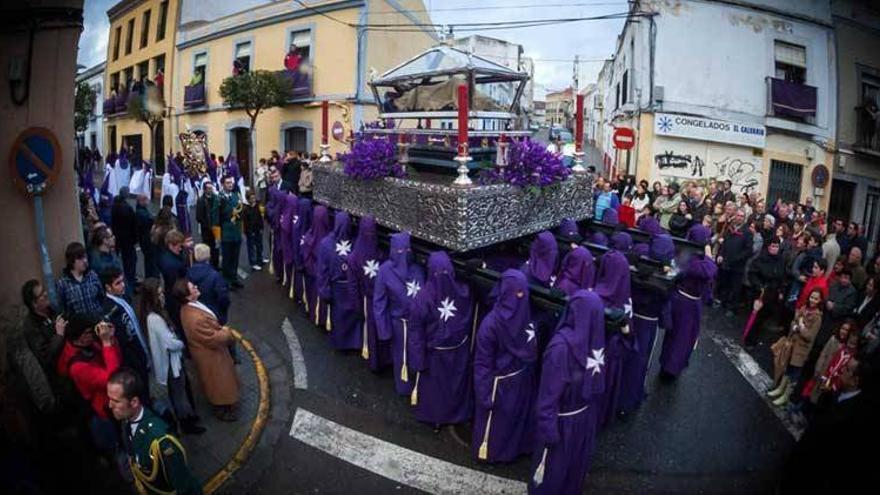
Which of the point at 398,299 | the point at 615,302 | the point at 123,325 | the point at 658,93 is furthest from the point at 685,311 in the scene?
the point at 658,93

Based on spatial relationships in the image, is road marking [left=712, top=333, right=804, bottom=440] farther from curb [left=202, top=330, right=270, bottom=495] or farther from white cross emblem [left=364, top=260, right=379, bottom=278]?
curb [left=202, top=330, right=270, bottom=495]

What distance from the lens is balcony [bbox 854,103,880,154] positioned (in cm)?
395

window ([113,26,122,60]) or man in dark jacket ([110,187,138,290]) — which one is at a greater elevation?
window ([113,26,122,60])

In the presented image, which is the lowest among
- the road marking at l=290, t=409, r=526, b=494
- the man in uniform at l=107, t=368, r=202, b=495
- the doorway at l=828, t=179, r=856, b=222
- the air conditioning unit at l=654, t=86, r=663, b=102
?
the road marking at l=290, t=409, r=526, b=494

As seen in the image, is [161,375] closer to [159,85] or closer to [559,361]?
[159,85]

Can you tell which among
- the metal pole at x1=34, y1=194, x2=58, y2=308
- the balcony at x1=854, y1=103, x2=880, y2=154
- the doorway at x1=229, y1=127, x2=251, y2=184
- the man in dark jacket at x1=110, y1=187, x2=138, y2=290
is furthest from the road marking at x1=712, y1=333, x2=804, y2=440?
the man in dark jacket at x1=110, y1=187, x2=138, y2=290

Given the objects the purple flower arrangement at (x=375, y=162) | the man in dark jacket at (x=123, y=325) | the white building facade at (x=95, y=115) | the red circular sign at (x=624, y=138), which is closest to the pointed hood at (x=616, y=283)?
the purple flower arrangement at (x=375, y=162)

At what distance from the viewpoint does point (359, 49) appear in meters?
8.99

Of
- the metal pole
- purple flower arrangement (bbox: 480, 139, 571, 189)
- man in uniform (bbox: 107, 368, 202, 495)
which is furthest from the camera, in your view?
purple flower arrangement (bbox: 480, 139, 571, 189)

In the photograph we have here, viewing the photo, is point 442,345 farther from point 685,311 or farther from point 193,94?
point 193,94

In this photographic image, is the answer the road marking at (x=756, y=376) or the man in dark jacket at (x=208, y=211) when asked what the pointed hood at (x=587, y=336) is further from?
the man in dark jacket at (x=208, y=211)

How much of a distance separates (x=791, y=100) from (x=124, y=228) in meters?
9.63

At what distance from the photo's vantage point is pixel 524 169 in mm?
5512

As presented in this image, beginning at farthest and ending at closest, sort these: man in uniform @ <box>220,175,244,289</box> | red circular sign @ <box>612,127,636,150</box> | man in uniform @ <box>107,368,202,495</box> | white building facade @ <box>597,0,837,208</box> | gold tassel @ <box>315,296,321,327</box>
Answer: red circular sign @ <box>612,127,636,150</box>, man in uniform @ <box>220,175,244,289</box>, gold tassel @ <box>315,296,321,327</box>, white building facade @ <box>597,0,837,208</box>, man in uniform @ <box>107,368,202,495</box>
